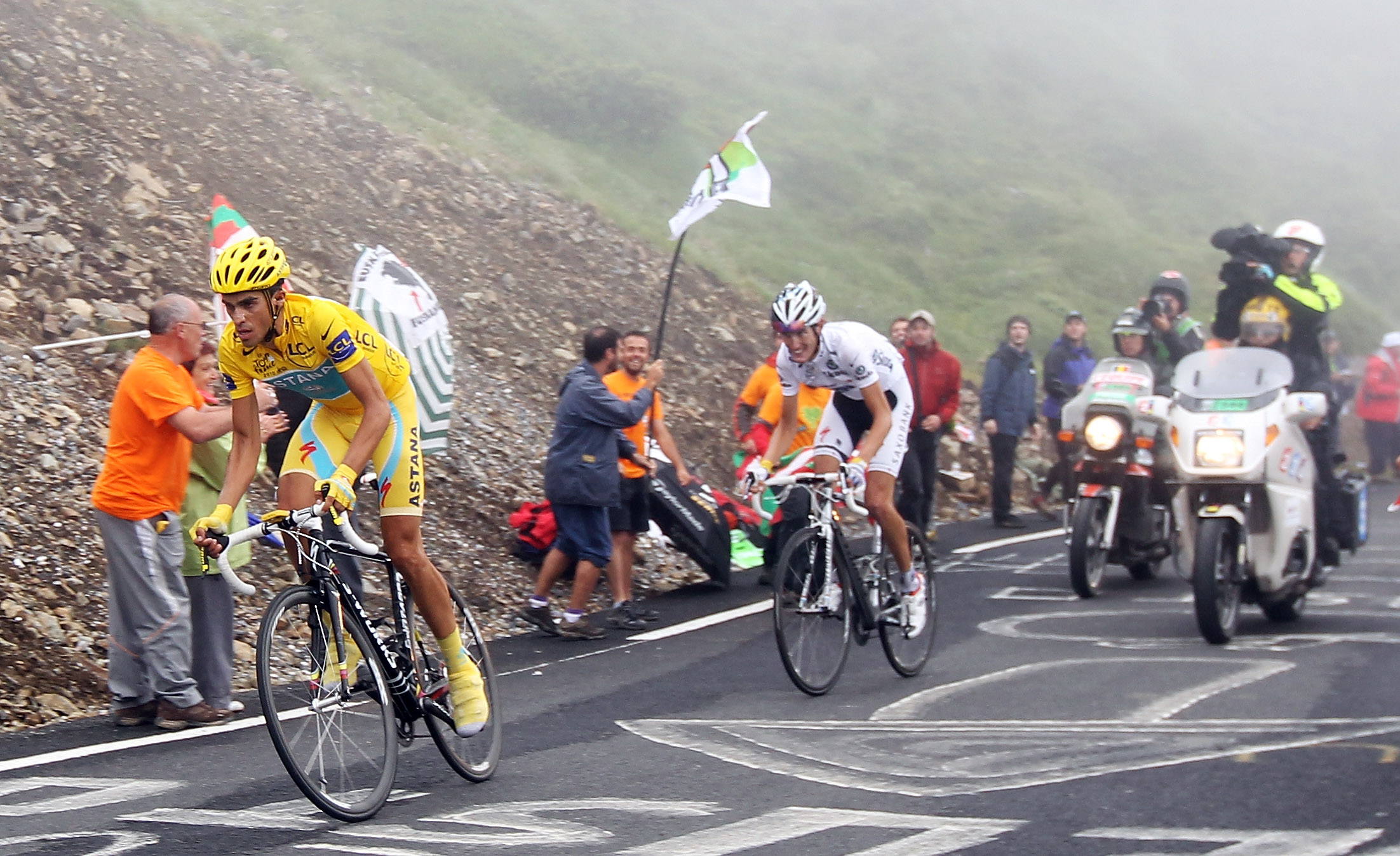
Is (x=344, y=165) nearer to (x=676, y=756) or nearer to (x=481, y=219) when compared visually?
(x=481, y=219)

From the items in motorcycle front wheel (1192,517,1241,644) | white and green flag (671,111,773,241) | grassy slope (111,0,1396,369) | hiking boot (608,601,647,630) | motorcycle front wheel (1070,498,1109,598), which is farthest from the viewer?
grassy slope (111,0,1396,369)

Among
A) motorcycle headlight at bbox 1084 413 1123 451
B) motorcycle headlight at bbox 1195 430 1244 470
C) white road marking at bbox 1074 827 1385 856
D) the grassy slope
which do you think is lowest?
white road marking at bbox 1074 827 1385 856

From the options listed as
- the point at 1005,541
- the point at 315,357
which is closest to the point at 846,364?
the point at 315,357

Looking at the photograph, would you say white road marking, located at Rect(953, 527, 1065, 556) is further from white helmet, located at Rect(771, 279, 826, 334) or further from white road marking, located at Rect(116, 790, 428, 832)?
white road marking, located at Rect(116, 790, 428, 832)

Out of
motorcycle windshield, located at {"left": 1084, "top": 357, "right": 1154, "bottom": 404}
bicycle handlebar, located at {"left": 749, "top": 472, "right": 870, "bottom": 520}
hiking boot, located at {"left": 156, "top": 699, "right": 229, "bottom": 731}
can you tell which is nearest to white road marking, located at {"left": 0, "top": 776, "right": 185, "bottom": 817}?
hiking boot, located at {"left": 156, "top": 699, "right": 229, "bottom": 731}

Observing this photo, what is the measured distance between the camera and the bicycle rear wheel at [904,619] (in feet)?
27.5

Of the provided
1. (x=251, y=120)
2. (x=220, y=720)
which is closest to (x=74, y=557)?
(x=220, y=720)

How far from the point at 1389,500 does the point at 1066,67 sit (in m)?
31.5

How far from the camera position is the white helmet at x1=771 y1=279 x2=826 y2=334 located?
26.6 ft

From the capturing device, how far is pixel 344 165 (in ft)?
60.8

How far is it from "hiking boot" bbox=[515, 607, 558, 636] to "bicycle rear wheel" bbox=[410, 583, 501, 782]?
3.41 m

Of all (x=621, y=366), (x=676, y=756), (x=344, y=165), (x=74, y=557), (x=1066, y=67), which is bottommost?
(x=676, y=756)

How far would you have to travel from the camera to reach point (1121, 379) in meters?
11.7

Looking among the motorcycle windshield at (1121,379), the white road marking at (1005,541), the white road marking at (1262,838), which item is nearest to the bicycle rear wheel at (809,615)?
the white road marking at (1262,838)
